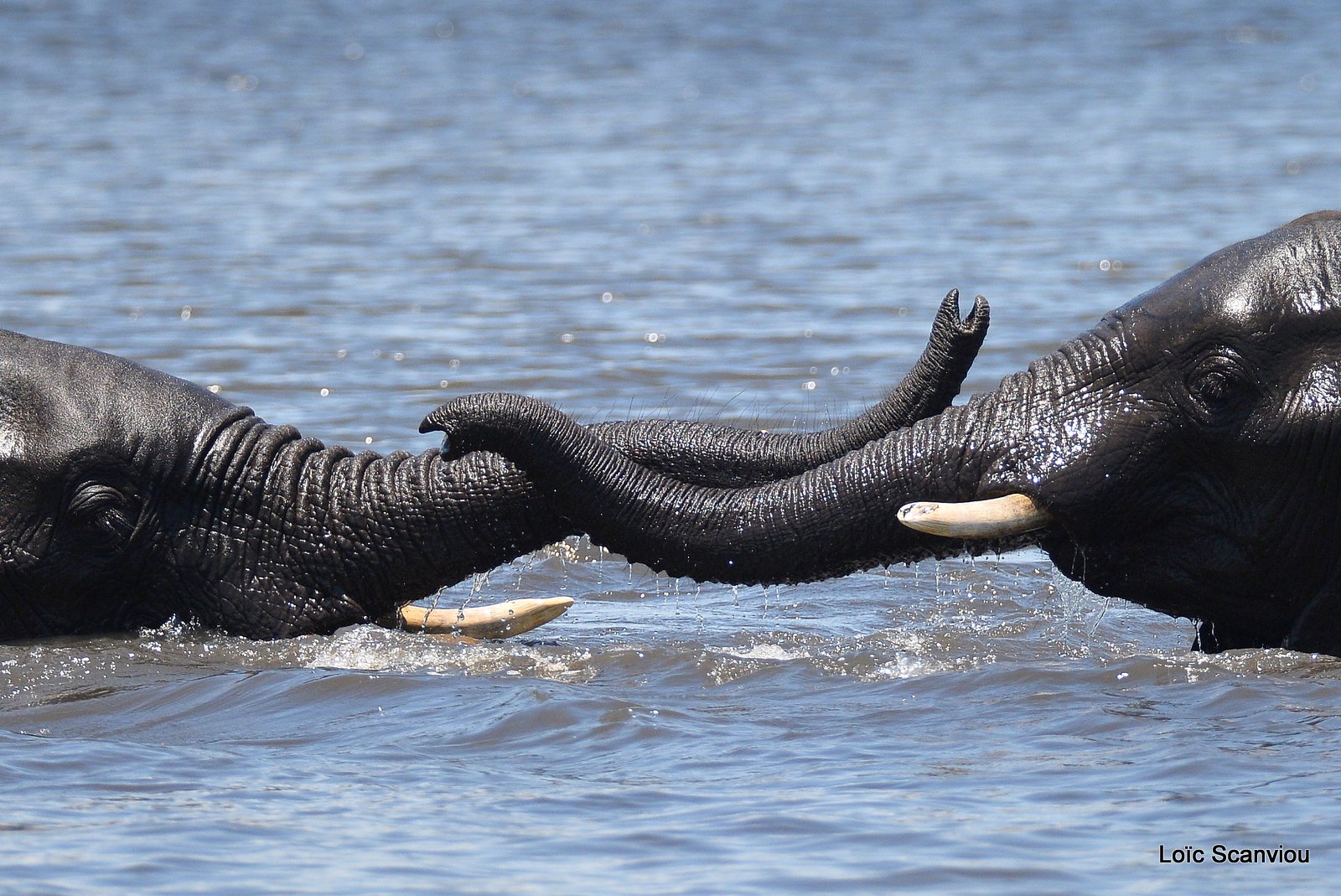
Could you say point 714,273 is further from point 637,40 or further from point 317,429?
point 637,40

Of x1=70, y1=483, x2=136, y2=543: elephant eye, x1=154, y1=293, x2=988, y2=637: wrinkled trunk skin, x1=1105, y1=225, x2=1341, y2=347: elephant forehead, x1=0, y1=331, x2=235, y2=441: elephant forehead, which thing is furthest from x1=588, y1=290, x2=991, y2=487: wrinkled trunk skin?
x1=70, y1=483, x2=136, y2=543: elephant eye

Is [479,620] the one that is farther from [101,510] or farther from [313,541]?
[101,510]

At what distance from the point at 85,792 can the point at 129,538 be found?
5.59 feet

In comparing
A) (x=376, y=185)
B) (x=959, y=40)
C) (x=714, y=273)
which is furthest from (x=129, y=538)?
(x=959, y=40)

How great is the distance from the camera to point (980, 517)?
8133mm

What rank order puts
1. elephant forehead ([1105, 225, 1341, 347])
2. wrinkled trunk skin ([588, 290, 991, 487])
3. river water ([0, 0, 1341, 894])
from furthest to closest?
1. wrinkled trunk skin ([588, 290, 991, 487])
2. elephant forehead ([1105, 225, 1341, 347])
3. river water ([0, 0, 1341, 894])

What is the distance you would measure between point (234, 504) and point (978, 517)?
305cm

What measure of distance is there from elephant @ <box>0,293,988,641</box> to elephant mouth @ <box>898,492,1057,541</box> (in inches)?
30.3

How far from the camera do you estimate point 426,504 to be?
9141 mm

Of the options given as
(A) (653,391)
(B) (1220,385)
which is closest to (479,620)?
(B) (1220,385)

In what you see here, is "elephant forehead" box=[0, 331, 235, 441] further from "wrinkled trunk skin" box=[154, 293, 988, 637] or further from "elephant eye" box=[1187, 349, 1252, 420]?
"elephant eye" box=[1187, 349, 1252, 420]

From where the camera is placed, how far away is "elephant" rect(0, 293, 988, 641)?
29.6 feet

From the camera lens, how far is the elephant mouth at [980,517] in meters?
8.08

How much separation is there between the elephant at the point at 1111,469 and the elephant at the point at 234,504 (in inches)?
16.3
